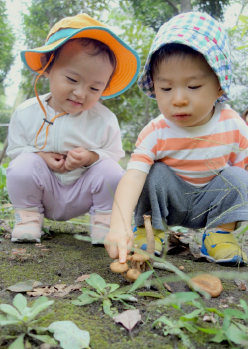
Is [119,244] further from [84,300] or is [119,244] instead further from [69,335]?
[69,335]

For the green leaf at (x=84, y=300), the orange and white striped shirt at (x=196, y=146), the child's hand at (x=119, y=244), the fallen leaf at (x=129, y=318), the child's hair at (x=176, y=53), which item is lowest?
the green leaf at (x=84, y=300)

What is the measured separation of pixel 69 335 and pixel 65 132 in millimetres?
1411

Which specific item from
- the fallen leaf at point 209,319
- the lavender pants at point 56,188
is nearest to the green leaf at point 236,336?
the fallen leaf at point 209,319

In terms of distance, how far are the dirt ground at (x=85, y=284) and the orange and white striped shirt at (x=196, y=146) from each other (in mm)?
486

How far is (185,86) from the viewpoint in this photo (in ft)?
5.15

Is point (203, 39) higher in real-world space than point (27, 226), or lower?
higher

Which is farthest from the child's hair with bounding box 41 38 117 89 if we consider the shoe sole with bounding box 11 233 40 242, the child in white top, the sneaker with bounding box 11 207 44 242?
the shoe sole with bounding box 11 233 40 242

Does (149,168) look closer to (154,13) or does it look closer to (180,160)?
(180,160)

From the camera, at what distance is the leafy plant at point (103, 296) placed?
105 centimetres

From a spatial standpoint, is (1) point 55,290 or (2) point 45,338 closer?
(2) point 45,338

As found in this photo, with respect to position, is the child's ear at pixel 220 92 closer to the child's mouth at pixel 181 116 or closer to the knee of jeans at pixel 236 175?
the child's mouth at pixel 181 116

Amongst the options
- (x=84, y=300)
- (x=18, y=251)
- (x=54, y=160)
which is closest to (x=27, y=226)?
(x=18, y=251)

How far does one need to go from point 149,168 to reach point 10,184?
0.84 m

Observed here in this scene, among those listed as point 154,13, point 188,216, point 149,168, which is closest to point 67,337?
point 149,168
